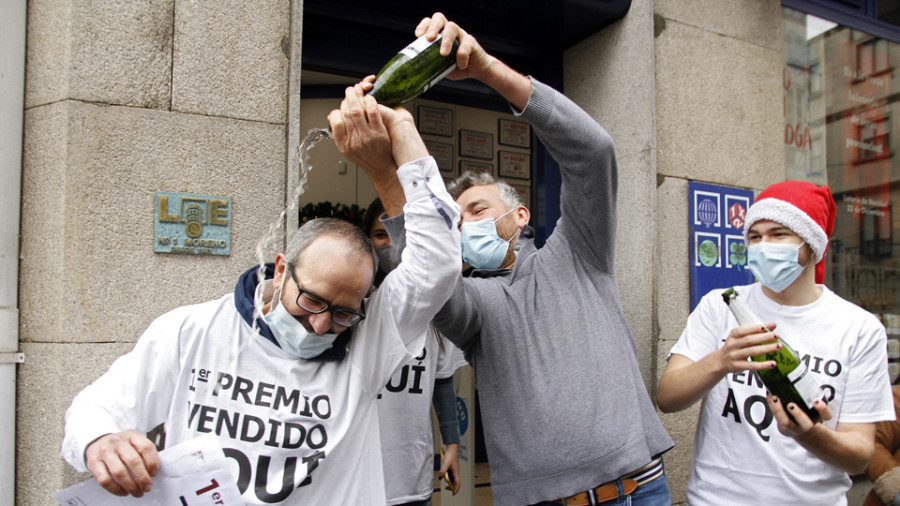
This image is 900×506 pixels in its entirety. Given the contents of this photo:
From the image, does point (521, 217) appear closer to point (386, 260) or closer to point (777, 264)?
point (386, 260)

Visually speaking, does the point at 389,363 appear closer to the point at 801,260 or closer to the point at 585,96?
the point at 801,260

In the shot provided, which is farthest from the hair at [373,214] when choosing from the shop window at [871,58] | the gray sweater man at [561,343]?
the shop window at [871,58]

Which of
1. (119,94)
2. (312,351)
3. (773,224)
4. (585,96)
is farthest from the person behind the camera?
(585,96)

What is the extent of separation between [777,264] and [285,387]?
186 centimetres

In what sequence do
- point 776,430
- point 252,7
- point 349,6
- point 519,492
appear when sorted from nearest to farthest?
1. point 519,492
2. point 776,430
3. point 252,7
4. point 349,6

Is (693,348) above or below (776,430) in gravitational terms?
above

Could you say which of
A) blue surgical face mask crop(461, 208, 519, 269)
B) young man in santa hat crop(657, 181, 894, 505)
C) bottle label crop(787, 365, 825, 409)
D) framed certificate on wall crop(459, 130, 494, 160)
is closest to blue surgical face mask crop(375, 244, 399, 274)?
blue surgical face mask crop(461, 208, 519, 269)

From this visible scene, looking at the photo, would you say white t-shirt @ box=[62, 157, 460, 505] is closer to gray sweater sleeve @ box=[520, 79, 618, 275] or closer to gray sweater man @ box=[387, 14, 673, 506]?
gray sweater man @ box=[387, 14, 673, 506]

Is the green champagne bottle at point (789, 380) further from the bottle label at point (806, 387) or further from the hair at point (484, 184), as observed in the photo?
the hair at point (484, 184)

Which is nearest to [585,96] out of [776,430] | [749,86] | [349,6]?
[749,86]

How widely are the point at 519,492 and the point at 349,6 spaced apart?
2.83 metres

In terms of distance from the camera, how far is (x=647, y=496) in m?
2.14

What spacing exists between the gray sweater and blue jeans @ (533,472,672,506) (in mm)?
85

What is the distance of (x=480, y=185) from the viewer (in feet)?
8.38
